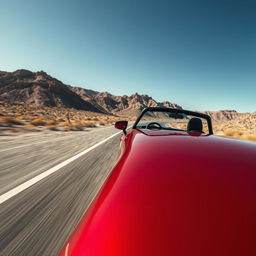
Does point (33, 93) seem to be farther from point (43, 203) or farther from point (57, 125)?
point (43, 203)

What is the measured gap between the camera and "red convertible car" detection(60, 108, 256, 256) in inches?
21.0

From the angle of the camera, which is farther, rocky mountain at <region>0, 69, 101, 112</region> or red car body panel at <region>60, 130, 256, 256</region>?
rocky mountain at <region>0, 69, 101, 112</region>

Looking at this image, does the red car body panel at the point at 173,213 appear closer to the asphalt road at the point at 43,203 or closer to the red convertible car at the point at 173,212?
the red convertible car at the point at 173,212

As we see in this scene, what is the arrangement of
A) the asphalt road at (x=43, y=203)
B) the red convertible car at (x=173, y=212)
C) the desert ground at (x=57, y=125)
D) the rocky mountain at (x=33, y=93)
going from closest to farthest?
the red convertible car at (x=173, y=212) < the asphalt road at (x=43, y=203) < the desert ground at (x=57, y=125) < the rocky mountain at (x=33, y=93)

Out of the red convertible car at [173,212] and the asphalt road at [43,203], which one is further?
the asphalt road at [43,203]

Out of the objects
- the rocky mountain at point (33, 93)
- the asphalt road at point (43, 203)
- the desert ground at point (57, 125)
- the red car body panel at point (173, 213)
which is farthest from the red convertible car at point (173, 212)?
the rocky mountain at point (33, 93)

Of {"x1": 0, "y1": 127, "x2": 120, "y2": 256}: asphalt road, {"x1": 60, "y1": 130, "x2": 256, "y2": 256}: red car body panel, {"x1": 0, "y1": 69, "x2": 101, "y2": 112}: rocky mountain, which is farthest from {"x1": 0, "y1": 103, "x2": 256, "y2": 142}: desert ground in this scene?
{"x1": 0, "y1": 69, "x2": 101, "y2": 112}: rocky mountain

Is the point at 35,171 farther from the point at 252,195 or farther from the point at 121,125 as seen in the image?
the point at 252,195

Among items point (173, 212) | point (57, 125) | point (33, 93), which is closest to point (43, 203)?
point (173, 212)

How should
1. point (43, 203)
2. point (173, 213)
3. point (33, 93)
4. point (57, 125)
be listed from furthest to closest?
1. point (33, 93)
2. point (57, 125)
3. point (43, 203)
4. point (173, 213)

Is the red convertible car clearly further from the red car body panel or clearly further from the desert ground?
the desert ground

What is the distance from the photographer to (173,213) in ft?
2.13

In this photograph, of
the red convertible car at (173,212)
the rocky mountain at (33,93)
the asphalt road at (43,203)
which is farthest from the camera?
the rocky mountain at (33,93)

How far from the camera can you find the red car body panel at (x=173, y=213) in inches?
21.1
